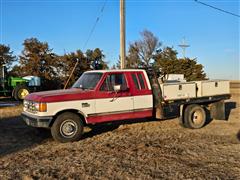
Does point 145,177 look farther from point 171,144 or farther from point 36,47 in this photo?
point 36,47

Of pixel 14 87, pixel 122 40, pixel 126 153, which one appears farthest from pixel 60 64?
pixel 126 153

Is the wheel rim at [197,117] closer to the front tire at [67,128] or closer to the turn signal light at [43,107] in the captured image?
the front tire at [67,128]

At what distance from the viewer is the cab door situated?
9.36 metres

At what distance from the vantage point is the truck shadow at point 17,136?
8297 millimetres

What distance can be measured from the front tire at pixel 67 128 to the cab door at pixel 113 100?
1.85ft

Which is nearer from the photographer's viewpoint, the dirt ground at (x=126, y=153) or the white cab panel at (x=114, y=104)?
the dirt ground at (x=126, y=153)

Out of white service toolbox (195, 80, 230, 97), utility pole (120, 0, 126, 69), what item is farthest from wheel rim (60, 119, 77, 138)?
utility pole (120, 0, 126, 69)

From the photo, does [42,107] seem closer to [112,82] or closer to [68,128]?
[68,128]

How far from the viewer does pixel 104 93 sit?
30.8 feet

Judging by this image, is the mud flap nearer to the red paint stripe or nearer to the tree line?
the red paint stripe

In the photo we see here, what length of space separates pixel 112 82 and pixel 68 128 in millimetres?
1880

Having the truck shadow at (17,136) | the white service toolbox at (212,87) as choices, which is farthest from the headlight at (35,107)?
the white service toolbox at (212,87)

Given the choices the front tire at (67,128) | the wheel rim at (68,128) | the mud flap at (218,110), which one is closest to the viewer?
the front tire at (67,128)

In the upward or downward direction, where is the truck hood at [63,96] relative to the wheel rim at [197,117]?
upward
